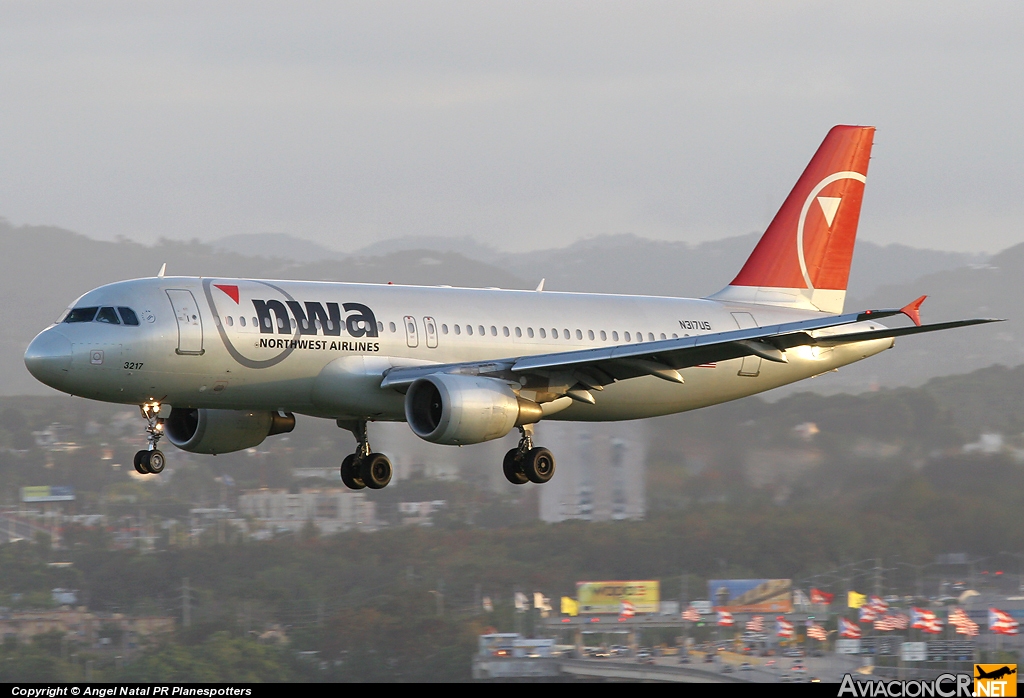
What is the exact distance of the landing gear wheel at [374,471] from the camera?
34.0 meters

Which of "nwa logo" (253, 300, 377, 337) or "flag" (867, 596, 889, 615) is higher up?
"nwa logo" (253, 300, 377, 337)

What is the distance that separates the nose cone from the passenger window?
81 centimetres

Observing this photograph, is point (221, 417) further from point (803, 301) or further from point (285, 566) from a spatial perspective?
point (803, 301)

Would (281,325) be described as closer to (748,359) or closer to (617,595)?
(748,359)

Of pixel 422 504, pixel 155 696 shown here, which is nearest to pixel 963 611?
pixel 422 504

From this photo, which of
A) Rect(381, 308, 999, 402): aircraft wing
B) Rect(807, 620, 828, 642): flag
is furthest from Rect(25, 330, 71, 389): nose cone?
Rect(807, 620, 828, 642): flag

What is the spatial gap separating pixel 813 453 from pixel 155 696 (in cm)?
2007

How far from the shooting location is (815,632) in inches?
1598

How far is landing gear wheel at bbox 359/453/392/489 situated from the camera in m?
34.0

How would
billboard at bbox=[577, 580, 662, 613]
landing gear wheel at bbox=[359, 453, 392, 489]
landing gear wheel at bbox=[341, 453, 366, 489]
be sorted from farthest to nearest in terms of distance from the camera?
billboard at bbox=[577, 580, 662, 613]
landing gear wheel at bbox=[341, 453, 366, 489]
landing gear wheel at bbox=[359, 453, 392, 489]

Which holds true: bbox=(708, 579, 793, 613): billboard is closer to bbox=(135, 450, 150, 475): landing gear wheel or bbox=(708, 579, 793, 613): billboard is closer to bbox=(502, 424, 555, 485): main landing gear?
bbox=(502, 424, 555, 485): main landing gear

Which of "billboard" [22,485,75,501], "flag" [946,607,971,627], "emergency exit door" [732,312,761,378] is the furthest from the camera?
"billboard" [22,485,75,501]

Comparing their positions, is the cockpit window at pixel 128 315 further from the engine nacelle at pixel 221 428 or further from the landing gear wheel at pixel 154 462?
the engine nacelle at pixel 221 428

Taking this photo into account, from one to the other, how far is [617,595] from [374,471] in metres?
9.81
